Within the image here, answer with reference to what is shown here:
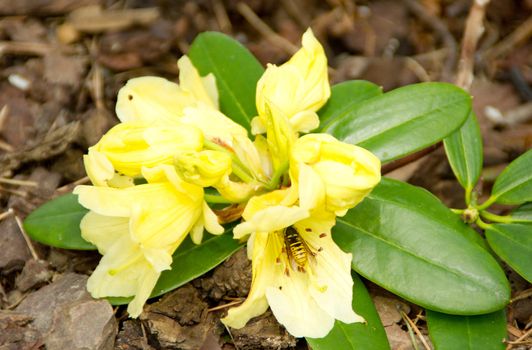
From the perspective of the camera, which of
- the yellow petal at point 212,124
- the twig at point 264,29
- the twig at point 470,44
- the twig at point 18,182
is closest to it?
the yellow petal at point 212,124

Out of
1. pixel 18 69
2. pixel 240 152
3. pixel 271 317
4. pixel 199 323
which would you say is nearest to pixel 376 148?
pixel 240 152

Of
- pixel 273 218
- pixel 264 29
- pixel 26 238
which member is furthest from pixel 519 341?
pixel 264 29

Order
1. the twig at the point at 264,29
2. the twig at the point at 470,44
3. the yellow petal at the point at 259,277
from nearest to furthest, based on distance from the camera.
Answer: the yellow petal at the point at 259,277 → the twig at the point at 470,44 → the twig at the point at 264,29

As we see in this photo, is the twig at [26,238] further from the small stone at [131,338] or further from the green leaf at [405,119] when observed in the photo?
the green leaf at [405,119]

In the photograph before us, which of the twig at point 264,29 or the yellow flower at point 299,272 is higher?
the yellow flower at point 299,272

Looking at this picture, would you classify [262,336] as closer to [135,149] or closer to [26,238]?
[135,149]

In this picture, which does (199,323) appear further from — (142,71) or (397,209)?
(142,71)

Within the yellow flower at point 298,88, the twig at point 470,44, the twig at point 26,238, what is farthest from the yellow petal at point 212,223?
the twig at point 470,44
